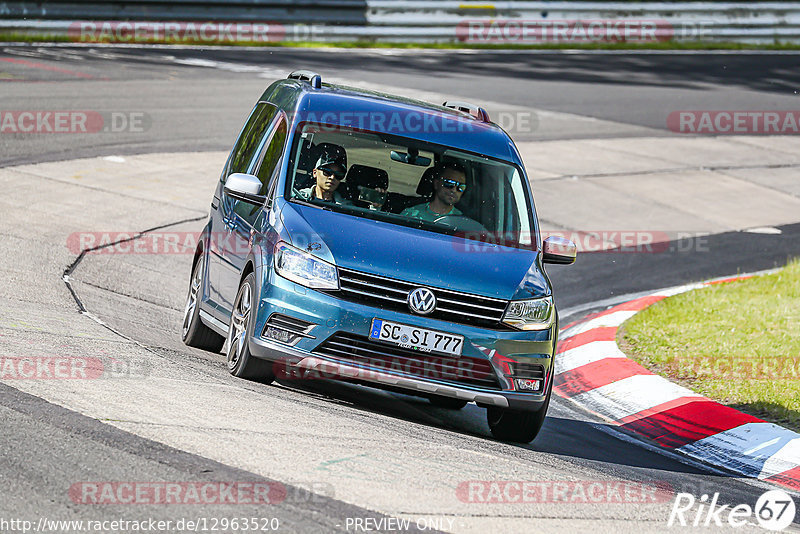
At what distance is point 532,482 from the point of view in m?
5.62

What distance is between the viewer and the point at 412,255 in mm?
6836

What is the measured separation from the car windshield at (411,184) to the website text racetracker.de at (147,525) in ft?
10.4

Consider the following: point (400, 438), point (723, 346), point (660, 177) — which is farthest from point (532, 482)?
point (660, 177)

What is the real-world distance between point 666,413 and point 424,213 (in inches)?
93.2

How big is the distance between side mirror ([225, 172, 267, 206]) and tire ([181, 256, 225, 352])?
3.84 ft

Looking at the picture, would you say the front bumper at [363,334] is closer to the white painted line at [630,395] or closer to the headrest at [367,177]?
the headrest at [367,177]

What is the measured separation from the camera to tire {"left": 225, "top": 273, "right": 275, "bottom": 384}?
6.98 m

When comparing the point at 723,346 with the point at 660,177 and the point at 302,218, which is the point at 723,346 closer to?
the point at 302,218

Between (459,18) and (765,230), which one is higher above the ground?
(459,18)

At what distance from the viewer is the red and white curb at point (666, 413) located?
741 cm

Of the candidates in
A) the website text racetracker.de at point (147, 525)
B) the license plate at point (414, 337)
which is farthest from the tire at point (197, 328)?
the website text racetracker.de at point (147, 525)

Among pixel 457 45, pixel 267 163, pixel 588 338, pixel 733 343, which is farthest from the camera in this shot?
pixel 457 45

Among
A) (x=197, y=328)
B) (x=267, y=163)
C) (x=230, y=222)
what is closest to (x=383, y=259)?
(x=267, y=163)

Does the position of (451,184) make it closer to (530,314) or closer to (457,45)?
(530,314)
